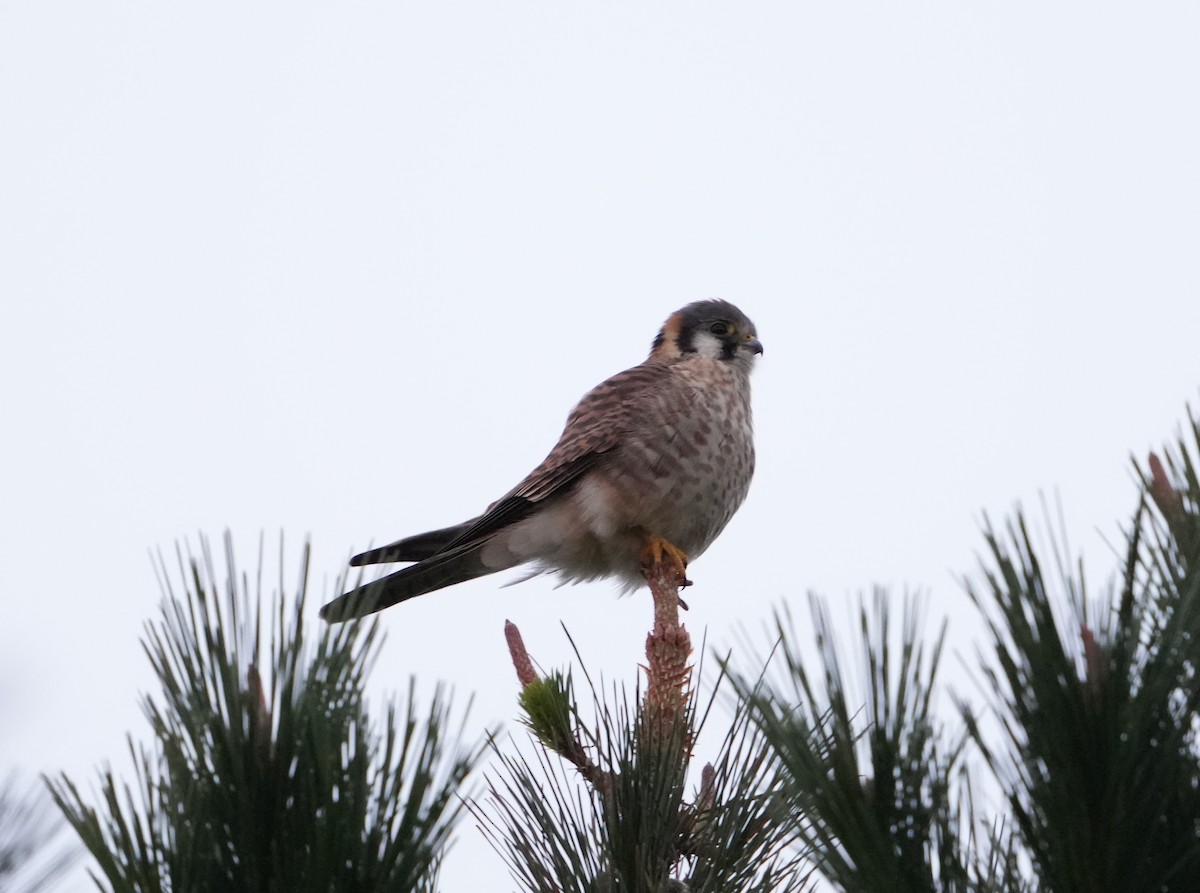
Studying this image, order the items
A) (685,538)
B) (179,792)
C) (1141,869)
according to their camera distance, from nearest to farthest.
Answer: (1141,869)
(179,792)
(685,538)

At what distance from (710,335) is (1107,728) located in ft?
11.4

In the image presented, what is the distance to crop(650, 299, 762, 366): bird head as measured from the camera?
4422 millimetres

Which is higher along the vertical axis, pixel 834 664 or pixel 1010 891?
pixel 834 664

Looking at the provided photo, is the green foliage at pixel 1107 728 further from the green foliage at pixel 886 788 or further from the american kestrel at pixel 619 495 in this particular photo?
the american kestrel at pixel 619 495

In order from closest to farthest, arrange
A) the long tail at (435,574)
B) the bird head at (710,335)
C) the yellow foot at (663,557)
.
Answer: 1. the yellow foot at (663,557)
2. the long tail at (435,574)
3. the bird head at (710,335)

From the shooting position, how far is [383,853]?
1307 millimetres

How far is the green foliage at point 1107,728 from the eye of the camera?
109 cm

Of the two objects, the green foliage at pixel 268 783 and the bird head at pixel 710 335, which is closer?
the green foliage at pixel 268 783

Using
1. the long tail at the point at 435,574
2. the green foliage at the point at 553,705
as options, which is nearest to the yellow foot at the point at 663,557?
the long tail at the point at 435,574

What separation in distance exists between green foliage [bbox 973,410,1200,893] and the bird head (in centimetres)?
326

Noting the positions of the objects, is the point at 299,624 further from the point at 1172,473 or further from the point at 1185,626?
the point at 1172,473

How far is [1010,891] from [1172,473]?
554 millimetres

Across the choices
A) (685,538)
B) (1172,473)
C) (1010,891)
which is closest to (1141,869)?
(1010,891)

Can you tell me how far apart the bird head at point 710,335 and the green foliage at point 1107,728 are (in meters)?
3.26
